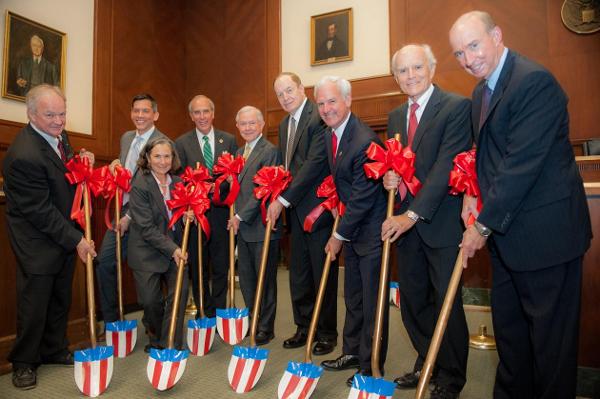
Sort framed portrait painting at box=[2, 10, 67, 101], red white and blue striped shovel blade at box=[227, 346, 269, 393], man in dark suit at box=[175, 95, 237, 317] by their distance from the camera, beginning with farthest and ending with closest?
framed portrait painting at box=[2, 10, 67, 101], man in dark suit at box=[175, 95, 237, 317], red white and blue striped shovel blade at box=[227, 346, 269, 393]

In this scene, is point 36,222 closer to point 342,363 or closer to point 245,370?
point 245,370

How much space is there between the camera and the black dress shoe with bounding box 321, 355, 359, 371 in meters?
2.67

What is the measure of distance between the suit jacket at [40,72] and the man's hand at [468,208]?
4.51 m

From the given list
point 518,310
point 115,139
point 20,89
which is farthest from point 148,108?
point 518,310

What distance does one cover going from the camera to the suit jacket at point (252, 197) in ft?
10.8

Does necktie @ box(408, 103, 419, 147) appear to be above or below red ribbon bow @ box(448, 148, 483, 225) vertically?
above

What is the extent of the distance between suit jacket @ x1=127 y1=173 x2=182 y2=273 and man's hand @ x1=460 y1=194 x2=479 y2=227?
1762 mm

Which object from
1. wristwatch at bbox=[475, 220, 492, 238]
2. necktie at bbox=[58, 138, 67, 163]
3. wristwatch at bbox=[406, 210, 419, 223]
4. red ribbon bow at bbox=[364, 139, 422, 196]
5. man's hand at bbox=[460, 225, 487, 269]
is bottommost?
man's hand at bbox=[460, 225, 487, 269]

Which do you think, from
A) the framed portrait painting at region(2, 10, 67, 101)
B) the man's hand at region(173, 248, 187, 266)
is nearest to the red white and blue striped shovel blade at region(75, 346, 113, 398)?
the man's hand at region(173, 248, 187, 266)

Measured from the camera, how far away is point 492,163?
6.03 feet

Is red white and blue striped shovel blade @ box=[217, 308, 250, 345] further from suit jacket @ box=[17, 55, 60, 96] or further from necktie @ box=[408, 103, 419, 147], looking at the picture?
suit jacket @ box=[17, 55, 60, 96]

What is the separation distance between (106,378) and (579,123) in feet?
15.8

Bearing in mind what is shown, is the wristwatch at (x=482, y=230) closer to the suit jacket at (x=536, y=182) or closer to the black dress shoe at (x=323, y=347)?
the suit jacket at (x=536, y=182)

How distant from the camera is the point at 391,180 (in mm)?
2295
